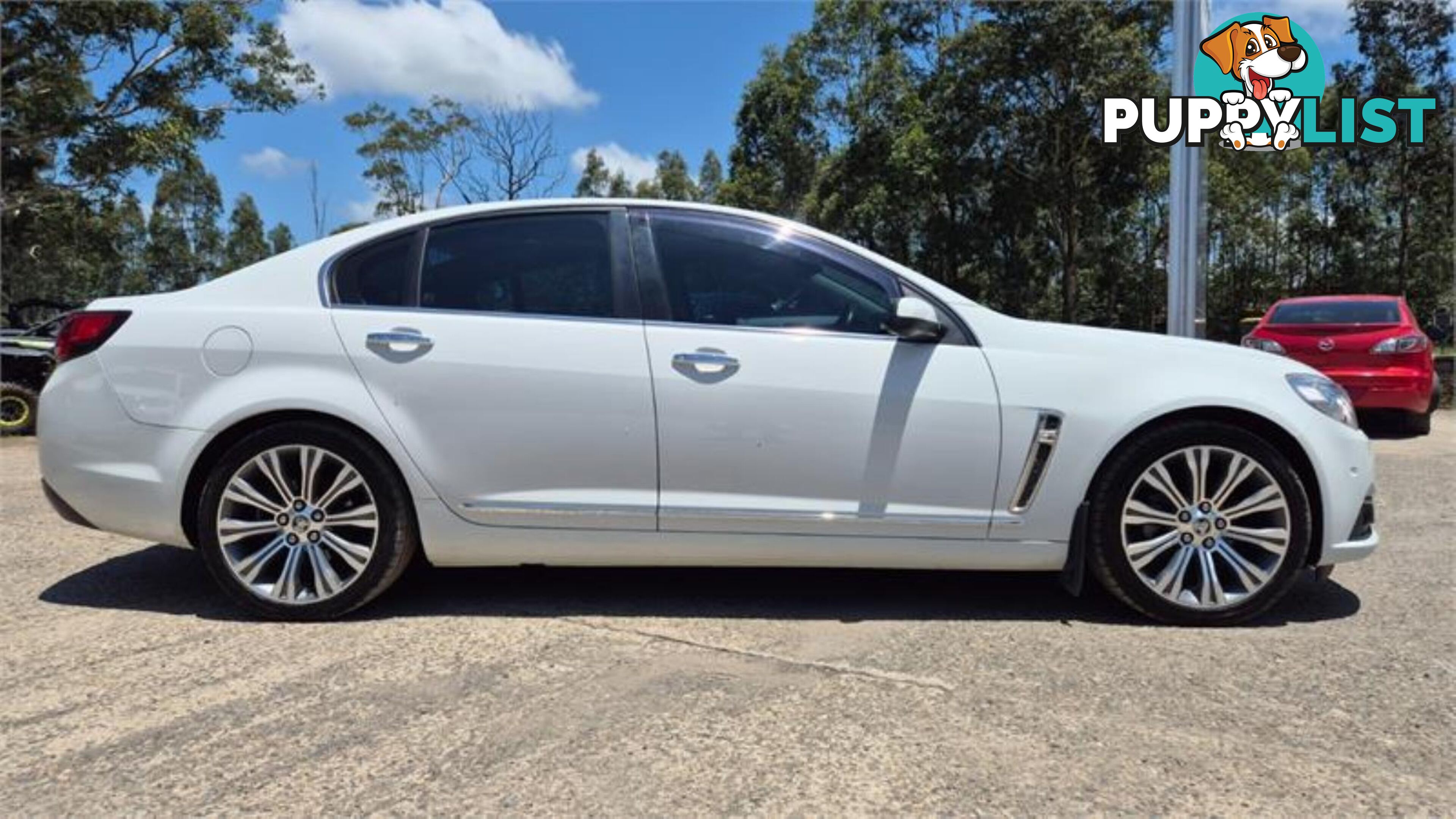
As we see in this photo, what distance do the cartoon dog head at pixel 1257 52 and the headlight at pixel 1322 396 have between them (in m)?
7.83

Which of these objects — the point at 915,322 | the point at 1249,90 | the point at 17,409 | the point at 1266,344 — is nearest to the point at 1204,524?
the point at 915,322

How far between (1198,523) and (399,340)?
9.61ft

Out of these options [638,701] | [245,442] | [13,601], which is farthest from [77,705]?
[638,701]

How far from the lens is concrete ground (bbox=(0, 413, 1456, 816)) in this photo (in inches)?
86.4

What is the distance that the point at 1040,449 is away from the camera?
3.23 m

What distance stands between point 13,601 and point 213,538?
107cm

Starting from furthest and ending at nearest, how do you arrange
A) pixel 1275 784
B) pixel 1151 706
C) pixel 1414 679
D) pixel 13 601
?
1. pixel 13 601
2. pixel 1414 679
3. pixel 1151 706
4. pixel 1275 784

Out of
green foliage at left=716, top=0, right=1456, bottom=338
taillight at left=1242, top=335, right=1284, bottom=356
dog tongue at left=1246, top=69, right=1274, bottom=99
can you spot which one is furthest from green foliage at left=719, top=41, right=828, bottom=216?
taillight at left=1242, top=335, right=1284, bottom=356

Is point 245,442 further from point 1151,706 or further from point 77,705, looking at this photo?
point 1151,706

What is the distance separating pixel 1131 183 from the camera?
21.6 metres

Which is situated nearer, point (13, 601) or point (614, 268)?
point (614, 268)

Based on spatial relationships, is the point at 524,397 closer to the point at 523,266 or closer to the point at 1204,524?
the point at 523,266

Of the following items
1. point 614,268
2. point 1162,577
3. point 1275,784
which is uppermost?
point 614,268

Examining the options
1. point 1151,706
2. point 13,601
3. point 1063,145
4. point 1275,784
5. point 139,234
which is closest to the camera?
point 1275,784
